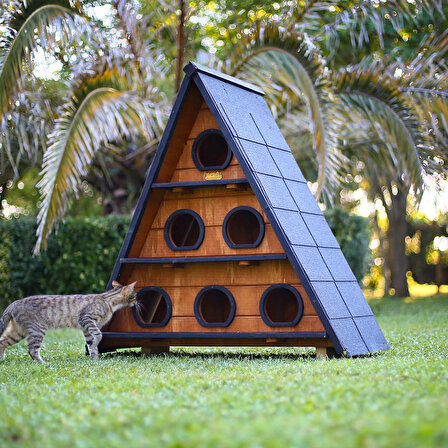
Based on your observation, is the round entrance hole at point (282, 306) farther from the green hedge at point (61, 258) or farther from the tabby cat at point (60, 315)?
the green hedge at point (61, 258)

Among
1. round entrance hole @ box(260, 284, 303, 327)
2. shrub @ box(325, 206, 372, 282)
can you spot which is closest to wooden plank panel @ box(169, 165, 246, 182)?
round entrance hole @ box(260, 284, 303, 327)

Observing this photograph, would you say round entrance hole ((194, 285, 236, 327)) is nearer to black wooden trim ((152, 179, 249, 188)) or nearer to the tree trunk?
black wooden trim ((152, 179, 249, 188))

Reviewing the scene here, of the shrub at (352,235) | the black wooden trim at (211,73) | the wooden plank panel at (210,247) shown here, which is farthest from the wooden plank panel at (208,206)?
the shrub at (352,235)

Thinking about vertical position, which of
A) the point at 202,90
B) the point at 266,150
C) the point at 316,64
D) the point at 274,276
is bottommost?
the point at 274,276

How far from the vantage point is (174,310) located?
8305mm

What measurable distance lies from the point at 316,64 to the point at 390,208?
14020 millimetres

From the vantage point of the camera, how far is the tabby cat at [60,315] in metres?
8.29

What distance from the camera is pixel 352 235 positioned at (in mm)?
18062

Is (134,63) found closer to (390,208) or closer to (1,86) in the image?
(1,86)

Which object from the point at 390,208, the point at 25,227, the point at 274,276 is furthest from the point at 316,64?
the point at 390,208

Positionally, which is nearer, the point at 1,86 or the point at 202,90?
the point at 202,90

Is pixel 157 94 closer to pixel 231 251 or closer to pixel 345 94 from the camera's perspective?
pixel 345 94

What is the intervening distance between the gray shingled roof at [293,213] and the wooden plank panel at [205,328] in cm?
30

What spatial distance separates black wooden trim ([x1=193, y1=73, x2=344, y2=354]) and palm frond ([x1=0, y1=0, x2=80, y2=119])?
3.15 meters
